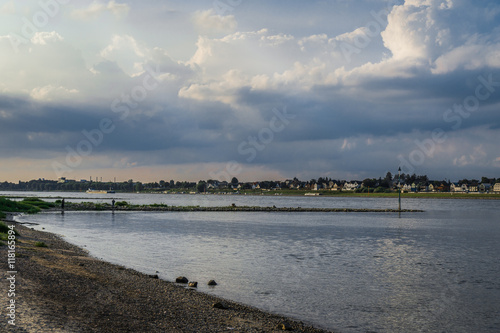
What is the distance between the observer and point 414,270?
Answer: 27703 mm

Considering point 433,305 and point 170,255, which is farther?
point 170,255

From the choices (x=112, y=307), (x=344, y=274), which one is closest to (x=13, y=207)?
(x=344, y=274)

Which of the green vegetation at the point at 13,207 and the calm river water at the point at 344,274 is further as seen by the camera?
the green vegetation at the point at 13,207

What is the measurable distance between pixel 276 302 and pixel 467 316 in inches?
320

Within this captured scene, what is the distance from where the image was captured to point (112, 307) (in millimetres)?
14734

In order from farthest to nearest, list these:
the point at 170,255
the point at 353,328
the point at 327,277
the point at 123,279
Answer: the point at 170,255, the point at 327,277, the point at 123,279, the point at 353,328

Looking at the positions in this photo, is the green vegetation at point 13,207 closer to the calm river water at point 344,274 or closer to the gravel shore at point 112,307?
the calm river water at point 344,274

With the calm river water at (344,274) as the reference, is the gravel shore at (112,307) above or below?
above

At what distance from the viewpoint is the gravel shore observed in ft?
40.4

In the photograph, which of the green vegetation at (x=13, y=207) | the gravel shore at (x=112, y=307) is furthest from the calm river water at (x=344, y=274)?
the green vegetation at (x=13, y=207)

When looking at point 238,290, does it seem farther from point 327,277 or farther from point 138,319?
point 138,319

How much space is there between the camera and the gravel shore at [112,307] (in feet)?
40.4

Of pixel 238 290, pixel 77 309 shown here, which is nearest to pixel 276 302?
pixel 238 290

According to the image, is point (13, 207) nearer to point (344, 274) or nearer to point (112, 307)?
point (344, 274)
